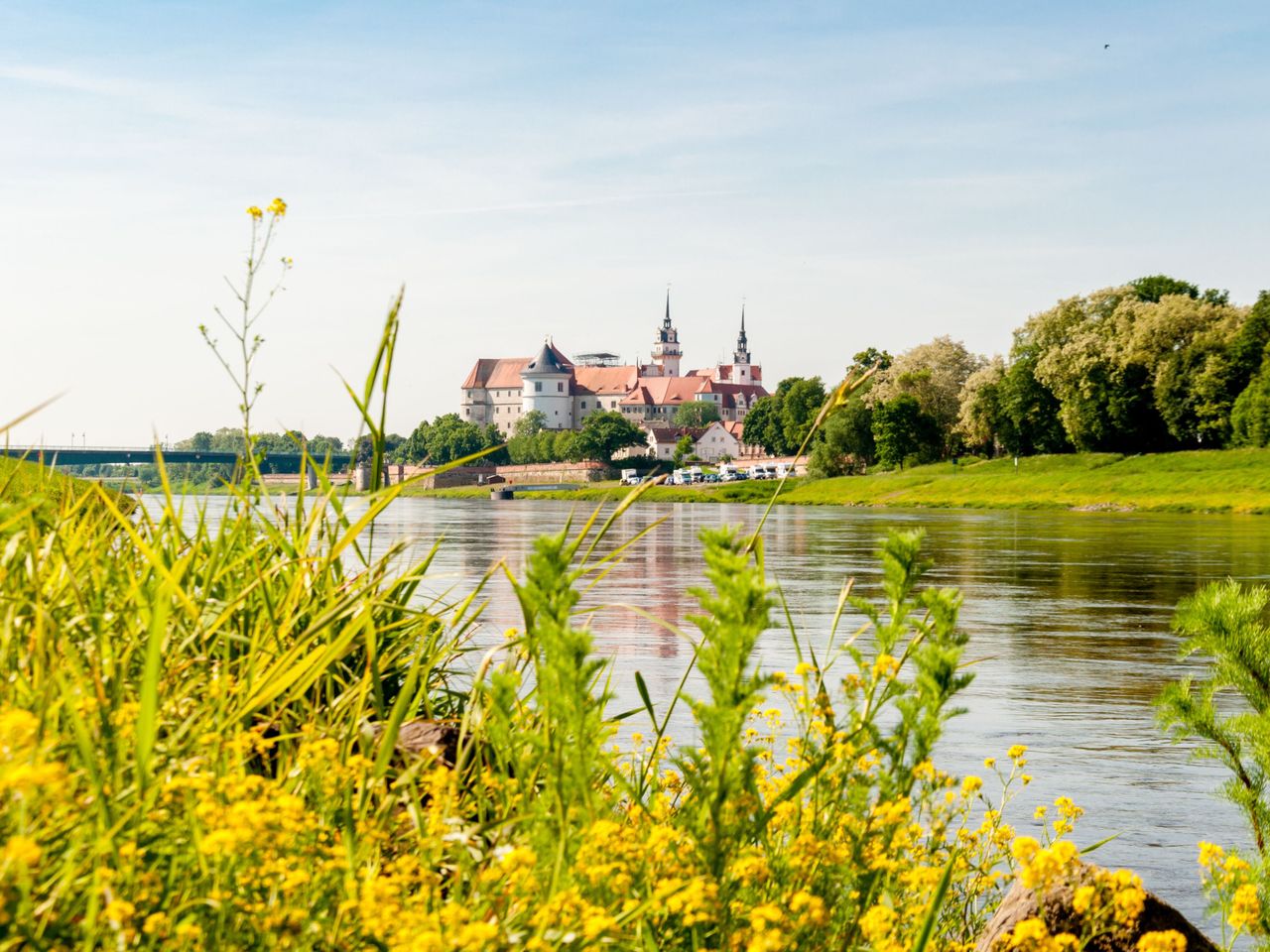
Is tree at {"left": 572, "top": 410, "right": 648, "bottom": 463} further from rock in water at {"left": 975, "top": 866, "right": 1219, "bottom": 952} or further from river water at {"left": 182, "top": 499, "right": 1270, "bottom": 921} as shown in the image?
rock in water at {"left": 975, "top": 866, "right": 1219, "bottom": 952}

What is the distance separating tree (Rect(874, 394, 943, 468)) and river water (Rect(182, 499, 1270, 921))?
5628cm

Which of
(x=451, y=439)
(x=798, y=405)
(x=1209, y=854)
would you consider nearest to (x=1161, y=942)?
(x=1209, y=854)

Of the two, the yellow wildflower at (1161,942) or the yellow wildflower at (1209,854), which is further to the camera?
the yellow wildflower at (1209,854)

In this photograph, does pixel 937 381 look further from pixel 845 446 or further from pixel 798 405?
pixel 798 405

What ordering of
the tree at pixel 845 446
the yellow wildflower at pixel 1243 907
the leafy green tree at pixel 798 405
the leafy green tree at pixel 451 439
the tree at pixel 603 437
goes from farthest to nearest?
the leafy green tree at pixel 451 439
the tree at pixel 603 437
the leafy green tree at pixel 798 405
the tree at pixel 845 446
the yellow wildflower at pixel 1243 907

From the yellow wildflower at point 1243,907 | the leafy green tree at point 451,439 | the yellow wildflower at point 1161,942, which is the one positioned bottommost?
the yellow wildflower at point 1243,907

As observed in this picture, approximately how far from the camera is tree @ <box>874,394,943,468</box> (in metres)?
96.2

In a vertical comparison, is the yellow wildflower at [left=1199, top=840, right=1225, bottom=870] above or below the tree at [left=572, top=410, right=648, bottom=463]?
below

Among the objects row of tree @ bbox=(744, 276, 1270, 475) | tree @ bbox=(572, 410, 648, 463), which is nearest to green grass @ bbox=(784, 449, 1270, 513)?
row of tree @ bbox=(744, 276, 1270, 475)

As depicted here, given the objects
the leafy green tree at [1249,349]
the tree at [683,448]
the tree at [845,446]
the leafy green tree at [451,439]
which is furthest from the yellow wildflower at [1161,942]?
the leafy green tree at [451,439]

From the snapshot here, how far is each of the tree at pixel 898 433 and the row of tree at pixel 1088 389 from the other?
2.7 inches

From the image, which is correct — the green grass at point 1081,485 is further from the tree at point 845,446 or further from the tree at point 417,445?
the tree at point 417,445

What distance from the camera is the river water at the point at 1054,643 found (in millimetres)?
7879

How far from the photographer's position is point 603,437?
170000 mm
